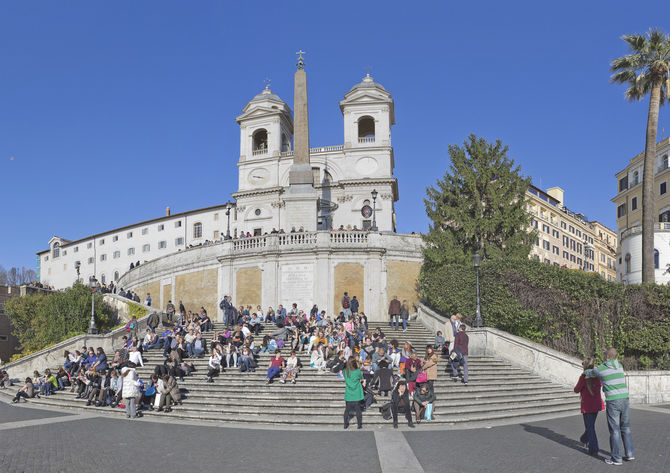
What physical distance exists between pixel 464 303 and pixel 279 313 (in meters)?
8.70

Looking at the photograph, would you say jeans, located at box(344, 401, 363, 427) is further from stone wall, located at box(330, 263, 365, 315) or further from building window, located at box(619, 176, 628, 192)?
building window, located at box(619, 176, 628, 192)

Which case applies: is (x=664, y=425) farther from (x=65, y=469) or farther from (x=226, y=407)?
(x=65, y=469)

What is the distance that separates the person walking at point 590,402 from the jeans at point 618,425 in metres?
0.36

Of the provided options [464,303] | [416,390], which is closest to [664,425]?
[416,390]

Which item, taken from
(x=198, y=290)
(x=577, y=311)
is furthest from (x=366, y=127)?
(x=577, y=311)

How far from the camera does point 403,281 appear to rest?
108 ft

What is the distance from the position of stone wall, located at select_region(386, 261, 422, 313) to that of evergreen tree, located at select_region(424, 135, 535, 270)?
2627 millimetres

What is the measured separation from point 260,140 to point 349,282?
34.7 metres

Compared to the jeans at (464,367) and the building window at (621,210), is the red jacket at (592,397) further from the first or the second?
the building window at (621,210)

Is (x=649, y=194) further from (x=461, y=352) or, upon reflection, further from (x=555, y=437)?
(x=555, y=437)

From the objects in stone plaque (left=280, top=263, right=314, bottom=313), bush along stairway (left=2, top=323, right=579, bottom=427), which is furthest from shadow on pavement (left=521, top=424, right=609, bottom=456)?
stone plaque (left=280, top=263, right=314, bottom=313)

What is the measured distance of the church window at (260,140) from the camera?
61294 millimetres

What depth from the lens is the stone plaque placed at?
107 ft

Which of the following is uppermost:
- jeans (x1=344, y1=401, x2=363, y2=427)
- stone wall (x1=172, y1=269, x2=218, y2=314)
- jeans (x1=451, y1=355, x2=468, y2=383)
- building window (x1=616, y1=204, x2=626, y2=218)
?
building window (x1=616, y1=204, x2=626, y2=218)
